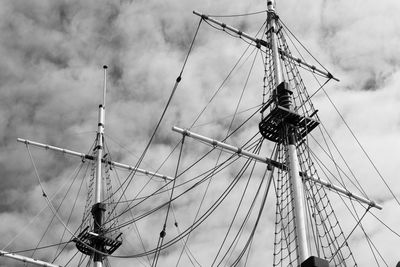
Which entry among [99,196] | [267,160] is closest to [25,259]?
[99,196]

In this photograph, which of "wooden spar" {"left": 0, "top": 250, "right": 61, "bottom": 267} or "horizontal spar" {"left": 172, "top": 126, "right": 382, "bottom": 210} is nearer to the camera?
"horizontal spar" {"left": 172, "top": 126, "right": 382, "bottom": 210}

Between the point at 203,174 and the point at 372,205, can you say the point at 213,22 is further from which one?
the point at 372,205

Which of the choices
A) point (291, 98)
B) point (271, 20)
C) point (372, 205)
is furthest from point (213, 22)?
point (372, 205)

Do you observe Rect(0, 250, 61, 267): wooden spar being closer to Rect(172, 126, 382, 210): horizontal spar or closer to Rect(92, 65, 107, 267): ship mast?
Rect(92, 65, 107, 267): ship mast

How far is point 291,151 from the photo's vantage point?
928 inches

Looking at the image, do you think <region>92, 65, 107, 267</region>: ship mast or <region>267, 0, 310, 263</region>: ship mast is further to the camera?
<region>92, 65, 107, 267</region>: ship mast

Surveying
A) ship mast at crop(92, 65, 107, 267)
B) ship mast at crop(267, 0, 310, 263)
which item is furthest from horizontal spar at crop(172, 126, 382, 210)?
ship mast at crop(92, 65, 107, 267)

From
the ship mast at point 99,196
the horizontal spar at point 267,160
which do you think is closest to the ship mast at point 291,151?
the horizontal spar at point 267,160

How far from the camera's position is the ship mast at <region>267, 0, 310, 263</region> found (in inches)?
799

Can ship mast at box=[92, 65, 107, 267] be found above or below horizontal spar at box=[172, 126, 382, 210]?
above

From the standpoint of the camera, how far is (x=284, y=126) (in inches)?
967

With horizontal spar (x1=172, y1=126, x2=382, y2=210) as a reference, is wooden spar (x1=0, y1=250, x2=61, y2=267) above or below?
above

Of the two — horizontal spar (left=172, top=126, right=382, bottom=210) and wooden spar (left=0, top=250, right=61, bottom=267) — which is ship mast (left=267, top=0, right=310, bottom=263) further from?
wooden spar (left=0, top=250, right=61, bottom=267)

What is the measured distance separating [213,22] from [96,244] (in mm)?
16350
